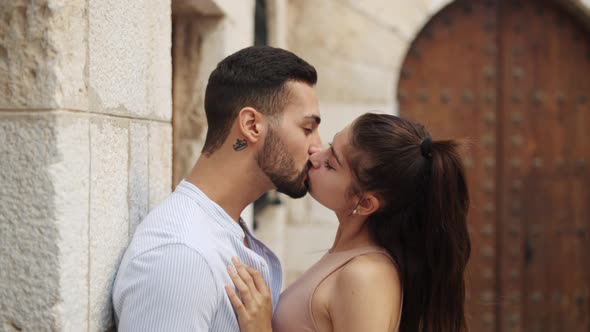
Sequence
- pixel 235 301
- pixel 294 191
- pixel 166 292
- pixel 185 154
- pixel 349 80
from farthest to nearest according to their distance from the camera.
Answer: pixel 349 80 < pixel 185 154 < pixel 294 191 < pixel 235 301 < pixel 166 292

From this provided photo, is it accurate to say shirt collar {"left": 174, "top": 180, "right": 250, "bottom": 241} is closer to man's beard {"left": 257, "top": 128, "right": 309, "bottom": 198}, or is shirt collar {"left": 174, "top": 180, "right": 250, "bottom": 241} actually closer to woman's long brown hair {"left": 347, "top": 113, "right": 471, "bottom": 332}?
man's beard {"left": 257, "top": 128, "right": 309, "bottom": 198}

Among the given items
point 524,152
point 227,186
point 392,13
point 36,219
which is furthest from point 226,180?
point 524,152

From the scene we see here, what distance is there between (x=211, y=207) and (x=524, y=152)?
3509 mm

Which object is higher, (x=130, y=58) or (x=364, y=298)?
(x=130, y=58)

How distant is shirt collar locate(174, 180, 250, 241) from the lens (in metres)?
1.65

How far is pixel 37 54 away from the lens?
4.09 feet

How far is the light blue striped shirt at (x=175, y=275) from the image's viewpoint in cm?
138

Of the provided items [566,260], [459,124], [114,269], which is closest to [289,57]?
[114,269]

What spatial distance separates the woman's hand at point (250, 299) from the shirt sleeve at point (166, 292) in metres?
0.12

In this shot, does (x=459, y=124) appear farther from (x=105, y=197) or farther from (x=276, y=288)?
(x=105, y=197)

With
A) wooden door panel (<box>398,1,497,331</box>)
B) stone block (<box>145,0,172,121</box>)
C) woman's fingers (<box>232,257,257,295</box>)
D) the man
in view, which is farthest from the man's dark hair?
wooden door panel (<box>398,1,497,331</box>)

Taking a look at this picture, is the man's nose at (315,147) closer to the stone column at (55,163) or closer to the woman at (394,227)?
the woman at (394,227)

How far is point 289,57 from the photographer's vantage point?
1827 mm

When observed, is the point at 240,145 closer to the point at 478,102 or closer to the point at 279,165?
the point at 279,165
